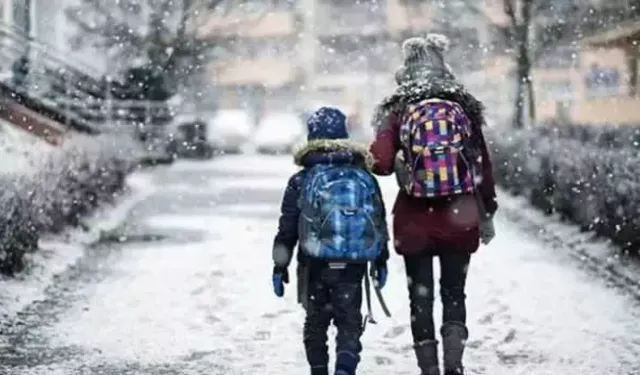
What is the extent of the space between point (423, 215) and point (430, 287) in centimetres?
39

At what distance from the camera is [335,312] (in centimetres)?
Answer: 598

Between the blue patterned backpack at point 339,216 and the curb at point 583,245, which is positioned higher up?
the blue patterned backpack at point 339,216

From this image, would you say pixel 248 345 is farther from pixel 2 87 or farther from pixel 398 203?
pixel 2 87

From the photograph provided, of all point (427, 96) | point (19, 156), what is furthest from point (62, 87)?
point (427, 96)

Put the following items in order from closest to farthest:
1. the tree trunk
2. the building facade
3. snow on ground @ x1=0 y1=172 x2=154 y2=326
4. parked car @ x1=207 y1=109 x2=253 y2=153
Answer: snow on ground @ x1=0 y1=172 x2=154 y2=326, the tree trunk, parked car @ x1=207 y1=109 x2=253 y2=153, the building facade

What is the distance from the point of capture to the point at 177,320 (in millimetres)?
8852

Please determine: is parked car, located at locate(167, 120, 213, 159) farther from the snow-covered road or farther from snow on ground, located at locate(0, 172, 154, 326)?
the snow-covered road

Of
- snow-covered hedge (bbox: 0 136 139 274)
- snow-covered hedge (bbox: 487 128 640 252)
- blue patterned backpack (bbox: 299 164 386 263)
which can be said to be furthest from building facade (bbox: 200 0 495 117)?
blue patterned backpack (bbox: 299 164 386 263)

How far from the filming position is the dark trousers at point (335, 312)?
A: 5918 mm

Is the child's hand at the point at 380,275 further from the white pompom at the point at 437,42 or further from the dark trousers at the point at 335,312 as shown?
the white pompom at the point at 437,42

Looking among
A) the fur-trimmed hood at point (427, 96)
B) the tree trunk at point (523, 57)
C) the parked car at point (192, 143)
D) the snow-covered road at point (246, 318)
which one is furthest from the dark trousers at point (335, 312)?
the parked car at point (192, 143)

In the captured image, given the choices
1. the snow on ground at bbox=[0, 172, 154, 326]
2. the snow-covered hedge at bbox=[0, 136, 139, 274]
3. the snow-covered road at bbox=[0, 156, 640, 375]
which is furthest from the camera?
the snow-covered hedge at bbox=[0, 136, 139, 274]

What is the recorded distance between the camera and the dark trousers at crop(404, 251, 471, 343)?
6.04 metres

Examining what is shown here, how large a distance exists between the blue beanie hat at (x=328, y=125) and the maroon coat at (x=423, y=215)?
0.18 m
